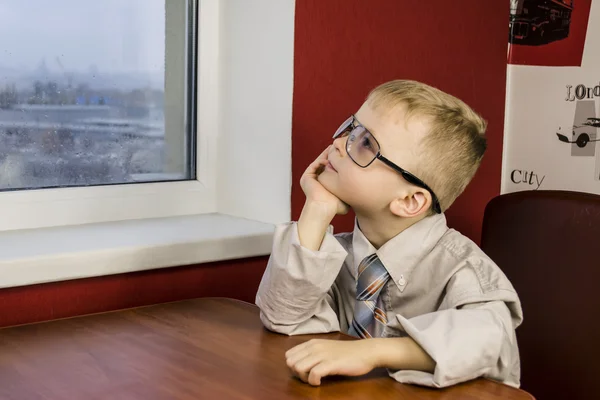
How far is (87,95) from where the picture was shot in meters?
1.83

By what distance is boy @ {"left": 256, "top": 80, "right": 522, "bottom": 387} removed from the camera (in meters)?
1.32

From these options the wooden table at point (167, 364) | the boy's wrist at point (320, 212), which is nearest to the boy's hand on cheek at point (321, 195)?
the boy's wrist at point (320, 212)

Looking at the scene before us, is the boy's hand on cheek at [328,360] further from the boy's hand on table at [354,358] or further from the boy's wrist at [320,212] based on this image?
the boy's wrist at [320,212]

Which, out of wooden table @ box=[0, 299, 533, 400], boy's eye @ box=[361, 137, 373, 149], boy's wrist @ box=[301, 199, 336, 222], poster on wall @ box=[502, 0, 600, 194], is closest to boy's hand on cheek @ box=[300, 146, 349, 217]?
boy's wrist @ box=[301, 199, 336, 222]

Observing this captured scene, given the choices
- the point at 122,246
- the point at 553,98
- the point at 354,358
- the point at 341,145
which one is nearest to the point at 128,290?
the point at 122,246

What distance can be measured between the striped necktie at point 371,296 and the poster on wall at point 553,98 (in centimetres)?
83

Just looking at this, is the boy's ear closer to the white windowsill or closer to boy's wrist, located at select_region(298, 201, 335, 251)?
boy's wrist, located at select_region(298, 201, 335, 251)

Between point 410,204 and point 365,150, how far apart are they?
12cm

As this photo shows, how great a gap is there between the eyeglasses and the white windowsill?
18.5 inches

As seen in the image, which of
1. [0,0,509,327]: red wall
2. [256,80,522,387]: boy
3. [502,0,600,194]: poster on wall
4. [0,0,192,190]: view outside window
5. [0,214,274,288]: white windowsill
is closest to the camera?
[256,80,522,387]: boy

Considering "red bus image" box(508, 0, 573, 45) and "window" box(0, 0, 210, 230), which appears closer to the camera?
"window" box(0, 0, 210, 230)

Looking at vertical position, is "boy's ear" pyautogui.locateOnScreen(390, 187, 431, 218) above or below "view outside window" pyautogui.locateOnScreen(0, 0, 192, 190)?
below

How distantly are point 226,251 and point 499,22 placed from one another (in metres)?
0.96

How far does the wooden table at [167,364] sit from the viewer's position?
1.10 meters
